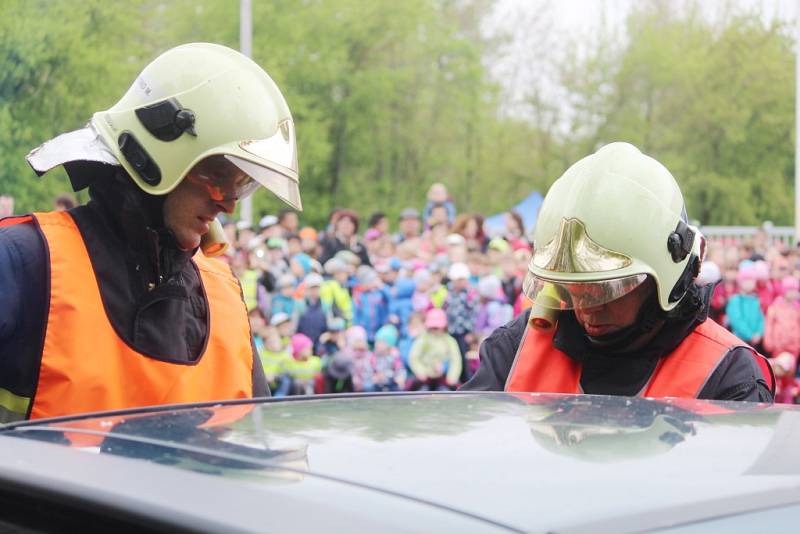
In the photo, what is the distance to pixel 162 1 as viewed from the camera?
2228 cm

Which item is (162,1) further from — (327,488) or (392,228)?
(327,488)

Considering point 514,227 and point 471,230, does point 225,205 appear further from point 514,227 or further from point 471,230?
point 514,227

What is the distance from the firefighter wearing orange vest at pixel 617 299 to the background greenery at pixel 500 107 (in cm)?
2452

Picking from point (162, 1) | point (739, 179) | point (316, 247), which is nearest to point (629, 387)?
point (316, 247)

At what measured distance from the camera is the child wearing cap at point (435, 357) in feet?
35.6

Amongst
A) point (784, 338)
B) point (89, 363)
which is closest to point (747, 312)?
point (784, 338)

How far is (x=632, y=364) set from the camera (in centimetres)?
321

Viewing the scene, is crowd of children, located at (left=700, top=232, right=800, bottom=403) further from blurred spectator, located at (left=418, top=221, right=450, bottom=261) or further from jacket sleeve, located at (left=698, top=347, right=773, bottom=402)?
jacket sleeve, located at (left=698, top=347, right=773, bottom=402)

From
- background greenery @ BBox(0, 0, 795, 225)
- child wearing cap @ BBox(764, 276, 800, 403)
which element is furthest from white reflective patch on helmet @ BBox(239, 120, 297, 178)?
background greenery @ BBox(0, 0, 795, 225)

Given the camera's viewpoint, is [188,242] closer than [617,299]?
Yes

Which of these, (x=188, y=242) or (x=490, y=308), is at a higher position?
(x=188, y=242)

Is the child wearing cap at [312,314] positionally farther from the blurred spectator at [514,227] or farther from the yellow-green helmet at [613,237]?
the yellow-green helmet at [613,237]

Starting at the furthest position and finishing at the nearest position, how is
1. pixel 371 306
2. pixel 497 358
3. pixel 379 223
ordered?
1. pixel 379 223
2. pixel 371 306
3. pixel 497 358

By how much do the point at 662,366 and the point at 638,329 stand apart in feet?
0.36
